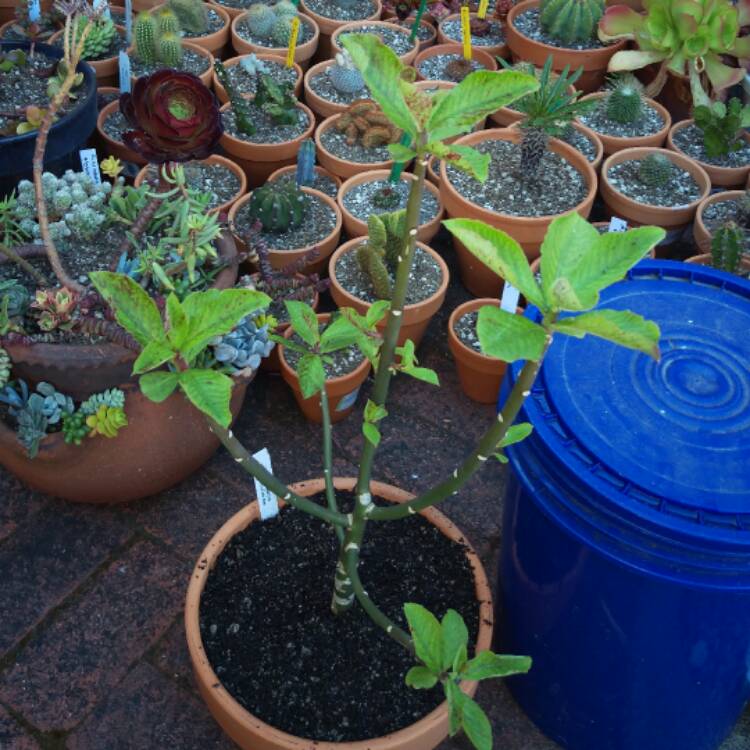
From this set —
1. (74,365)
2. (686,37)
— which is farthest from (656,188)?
(74,365)

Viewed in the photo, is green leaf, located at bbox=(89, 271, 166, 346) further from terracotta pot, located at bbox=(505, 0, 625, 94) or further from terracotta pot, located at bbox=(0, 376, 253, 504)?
terracotta pot, located at bbox=(505, 0, 625, 94)

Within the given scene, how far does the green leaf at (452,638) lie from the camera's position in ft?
4.32

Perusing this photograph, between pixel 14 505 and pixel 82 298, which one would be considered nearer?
pixel 82 298

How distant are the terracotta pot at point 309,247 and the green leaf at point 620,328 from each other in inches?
67.4

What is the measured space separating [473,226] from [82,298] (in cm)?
118

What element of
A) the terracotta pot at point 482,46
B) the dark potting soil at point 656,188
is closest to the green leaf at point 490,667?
the dark potting soil at point 656,188

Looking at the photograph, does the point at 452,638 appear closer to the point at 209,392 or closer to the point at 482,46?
the point at 209,392

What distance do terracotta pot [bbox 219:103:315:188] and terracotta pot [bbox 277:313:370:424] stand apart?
778 mm

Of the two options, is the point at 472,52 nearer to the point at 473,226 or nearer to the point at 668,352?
the point at 668,352

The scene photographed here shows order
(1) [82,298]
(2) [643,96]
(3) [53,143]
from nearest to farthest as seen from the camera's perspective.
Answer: (1) [82,298], (3) [53,143], (2) [643,96]

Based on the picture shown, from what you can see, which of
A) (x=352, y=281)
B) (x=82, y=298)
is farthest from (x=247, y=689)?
(x=352, y=281)

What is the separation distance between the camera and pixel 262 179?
10.4ft

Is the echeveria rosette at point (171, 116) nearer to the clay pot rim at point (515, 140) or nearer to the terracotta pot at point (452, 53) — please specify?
the clay pot rim at point (515, 140)

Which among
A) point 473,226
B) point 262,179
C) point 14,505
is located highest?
point 473,226
